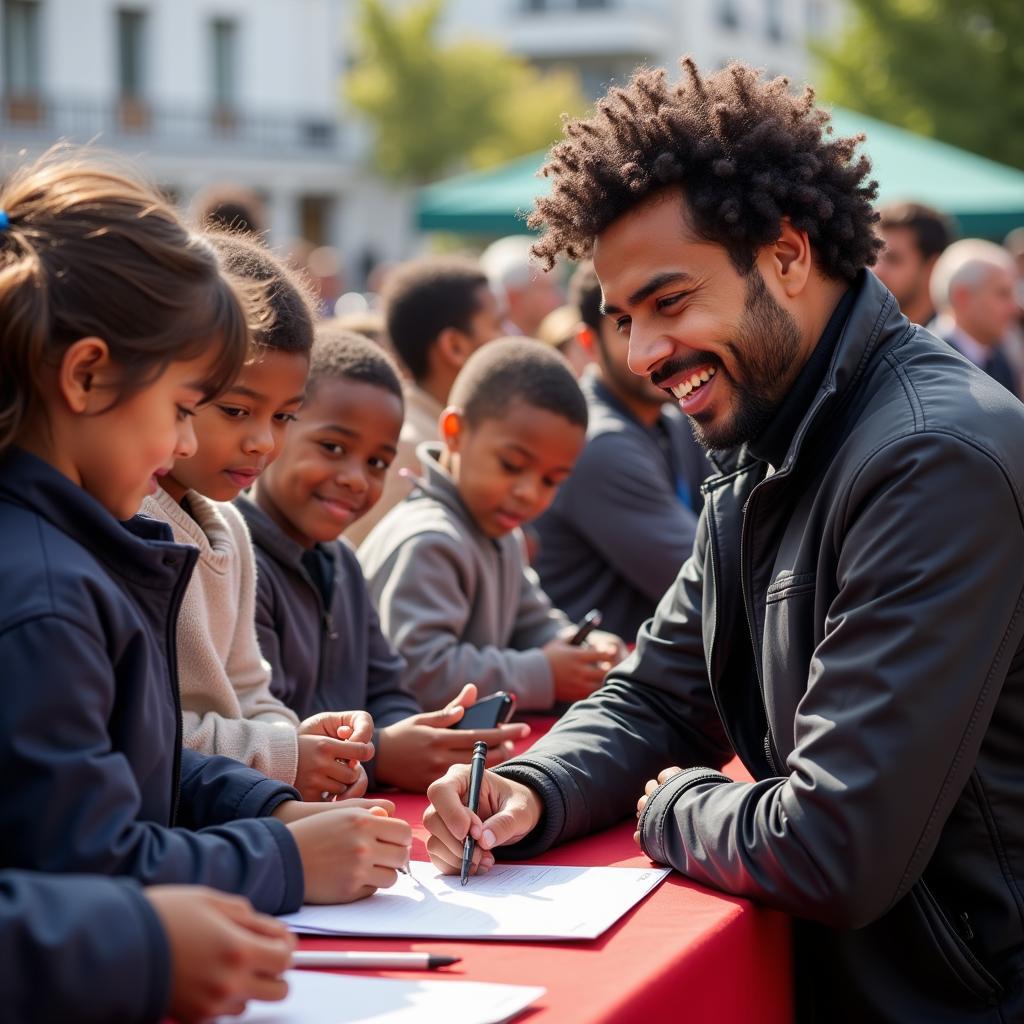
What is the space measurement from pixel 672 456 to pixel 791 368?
224 centimetres

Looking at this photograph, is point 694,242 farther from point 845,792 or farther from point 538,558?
point 538,558

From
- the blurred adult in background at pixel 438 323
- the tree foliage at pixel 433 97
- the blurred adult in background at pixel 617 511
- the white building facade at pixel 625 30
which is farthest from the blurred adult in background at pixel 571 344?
the white building facade at pixel 625 30

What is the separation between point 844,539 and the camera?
1.78m

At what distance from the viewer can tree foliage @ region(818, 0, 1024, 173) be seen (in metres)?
17.2

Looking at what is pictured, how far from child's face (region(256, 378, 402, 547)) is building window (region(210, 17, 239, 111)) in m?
28.3

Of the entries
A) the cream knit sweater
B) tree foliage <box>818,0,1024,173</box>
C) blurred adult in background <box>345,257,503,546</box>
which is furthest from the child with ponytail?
tree foliage <box>818,0,1024,173</box>

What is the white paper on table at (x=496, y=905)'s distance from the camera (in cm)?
158

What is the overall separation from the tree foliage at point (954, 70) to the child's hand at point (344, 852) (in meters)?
17.1

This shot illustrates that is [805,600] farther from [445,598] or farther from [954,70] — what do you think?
[954,70]

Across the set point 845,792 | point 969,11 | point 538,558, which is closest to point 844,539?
point 845,792

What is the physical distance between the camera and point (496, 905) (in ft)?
5.58

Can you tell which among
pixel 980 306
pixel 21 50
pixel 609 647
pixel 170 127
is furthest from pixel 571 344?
pixel 170 127

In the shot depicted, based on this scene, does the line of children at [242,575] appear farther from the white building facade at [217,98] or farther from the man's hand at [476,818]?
the white building facade at [217,98]

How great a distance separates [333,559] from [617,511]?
1.31m
